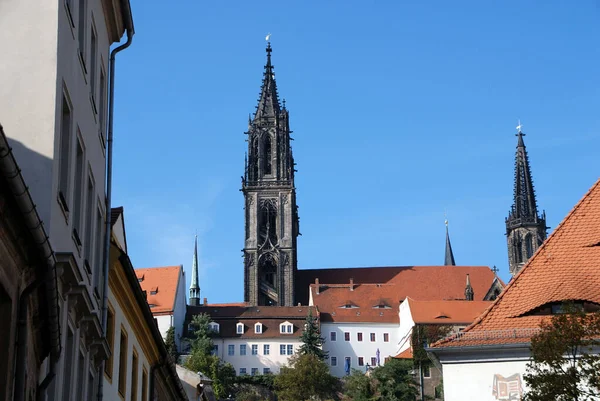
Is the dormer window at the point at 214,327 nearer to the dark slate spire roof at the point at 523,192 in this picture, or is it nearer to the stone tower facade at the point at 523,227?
the stone tower facade at the point at 523,227

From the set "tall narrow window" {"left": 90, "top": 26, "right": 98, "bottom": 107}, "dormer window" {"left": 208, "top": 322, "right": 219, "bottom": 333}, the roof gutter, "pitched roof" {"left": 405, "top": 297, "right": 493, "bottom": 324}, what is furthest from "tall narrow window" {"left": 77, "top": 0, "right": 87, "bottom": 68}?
"dormer window" {"left": 208, "top": 322, "right": 219, "bottom": 333}

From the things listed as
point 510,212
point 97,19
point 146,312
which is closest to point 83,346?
point 97,19

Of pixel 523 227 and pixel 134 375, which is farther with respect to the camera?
pixel 523 227

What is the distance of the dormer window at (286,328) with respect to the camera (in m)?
115

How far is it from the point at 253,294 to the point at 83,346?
346ft

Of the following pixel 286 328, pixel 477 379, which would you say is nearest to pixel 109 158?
pixel 477 379

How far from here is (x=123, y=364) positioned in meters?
19.4

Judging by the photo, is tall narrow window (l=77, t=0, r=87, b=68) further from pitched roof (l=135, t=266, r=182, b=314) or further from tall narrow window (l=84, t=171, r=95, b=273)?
pitched roof (l=135, t=266, r=182, b=314)

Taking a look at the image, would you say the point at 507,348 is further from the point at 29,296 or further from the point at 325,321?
the point at 325,321

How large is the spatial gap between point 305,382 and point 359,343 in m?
15.5

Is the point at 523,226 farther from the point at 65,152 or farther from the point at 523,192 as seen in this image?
the point at 65,152

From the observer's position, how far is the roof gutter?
26.4ft

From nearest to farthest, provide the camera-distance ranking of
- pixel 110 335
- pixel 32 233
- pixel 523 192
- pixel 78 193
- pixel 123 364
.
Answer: pixel 32 233, pixel 78 193, pixel 110 335, pixel 123 364, pixel 523 192

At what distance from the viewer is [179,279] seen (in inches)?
4461
